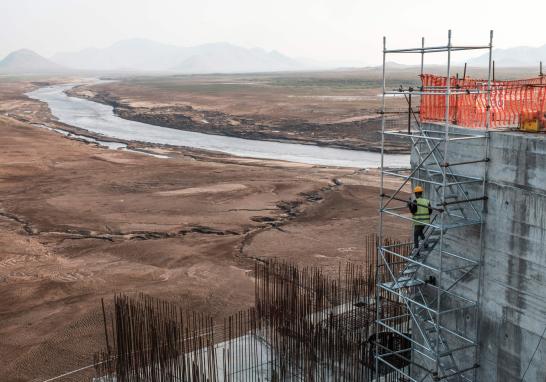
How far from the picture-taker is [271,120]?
6625 centimetres

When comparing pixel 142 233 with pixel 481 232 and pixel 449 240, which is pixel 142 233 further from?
pixel 481 232

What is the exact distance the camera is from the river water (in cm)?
4478

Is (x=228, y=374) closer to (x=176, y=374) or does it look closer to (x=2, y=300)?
(x=176, y=374)

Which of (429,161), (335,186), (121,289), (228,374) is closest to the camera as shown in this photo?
(429,161)

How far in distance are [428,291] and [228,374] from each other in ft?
15.4

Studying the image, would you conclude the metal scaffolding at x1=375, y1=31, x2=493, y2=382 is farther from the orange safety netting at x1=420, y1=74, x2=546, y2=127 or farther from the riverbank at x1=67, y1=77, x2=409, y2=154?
the riverbank at x1=67, y1=77, x2=409, y2=154

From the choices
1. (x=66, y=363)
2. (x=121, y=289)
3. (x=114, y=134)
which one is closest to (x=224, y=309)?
(x=121, y=289)

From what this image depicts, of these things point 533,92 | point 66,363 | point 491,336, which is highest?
point 533,92

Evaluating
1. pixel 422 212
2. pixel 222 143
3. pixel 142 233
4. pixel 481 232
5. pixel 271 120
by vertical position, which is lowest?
pixel 142 233

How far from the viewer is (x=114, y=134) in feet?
200

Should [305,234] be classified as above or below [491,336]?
below

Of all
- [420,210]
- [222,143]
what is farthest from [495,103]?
[222,143]

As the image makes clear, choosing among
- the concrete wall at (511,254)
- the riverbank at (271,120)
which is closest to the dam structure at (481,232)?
the concrete wall at (511,254)

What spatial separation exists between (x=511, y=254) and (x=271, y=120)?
56997 millimetres
